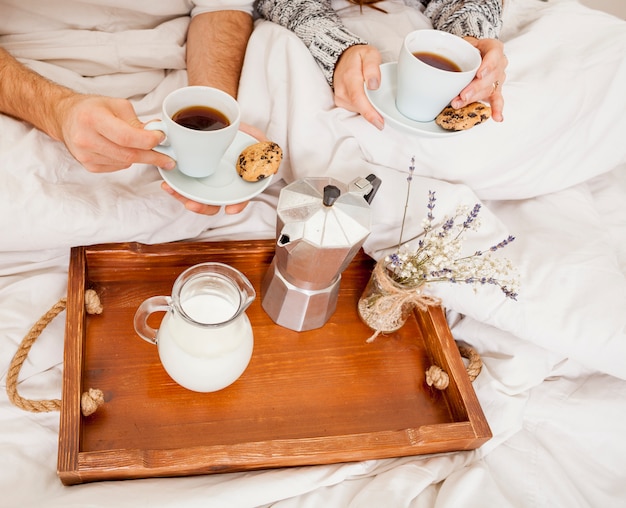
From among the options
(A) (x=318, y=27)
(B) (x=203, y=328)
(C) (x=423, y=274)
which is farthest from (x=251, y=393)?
(A) (x=318, y=27)

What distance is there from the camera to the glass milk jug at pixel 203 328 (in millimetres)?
646

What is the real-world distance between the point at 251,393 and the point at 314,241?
0.24 m

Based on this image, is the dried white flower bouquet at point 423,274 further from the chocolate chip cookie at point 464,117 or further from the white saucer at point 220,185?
the white saucer at point 220,185

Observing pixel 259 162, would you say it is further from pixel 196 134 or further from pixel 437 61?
pixel 437 61

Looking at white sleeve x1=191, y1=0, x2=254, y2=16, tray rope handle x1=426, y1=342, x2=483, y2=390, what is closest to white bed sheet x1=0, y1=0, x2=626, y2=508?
tray rope handle x1=426, y1=342, x2=483, y2=390

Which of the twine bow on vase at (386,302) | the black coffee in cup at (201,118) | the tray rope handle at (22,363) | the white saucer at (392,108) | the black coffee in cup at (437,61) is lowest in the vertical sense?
the tray rope handle at (22,363)

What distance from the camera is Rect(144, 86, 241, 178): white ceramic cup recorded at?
65 cm

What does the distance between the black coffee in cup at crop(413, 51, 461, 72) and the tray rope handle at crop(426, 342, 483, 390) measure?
1.44 feet

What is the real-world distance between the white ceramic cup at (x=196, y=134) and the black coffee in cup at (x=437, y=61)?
0.30m

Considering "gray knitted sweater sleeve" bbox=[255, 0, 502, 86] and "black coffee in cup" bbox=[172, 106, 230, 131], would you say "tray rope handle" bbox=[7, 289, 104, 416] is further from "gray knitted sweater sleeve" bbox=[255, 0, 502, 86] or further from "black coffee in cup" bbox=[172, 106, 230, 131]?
"gray knitted sweater sleeve" bbox=[255, 0, 502, 86]

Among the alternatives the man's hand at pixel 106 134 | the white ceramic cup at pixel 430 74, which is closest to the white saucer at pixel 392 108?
the white ceramic cup at pixel 430 74

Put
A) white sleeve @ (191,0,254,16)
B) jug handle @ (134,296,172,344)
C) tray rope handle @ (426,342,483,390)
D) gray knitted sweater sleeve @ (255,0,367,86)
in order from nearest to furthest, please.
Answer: jug handle @ (134,296,172,344) → tray rope handle @ (426,342,483,390) → gray knitted sweater sleeve @ (255,0,367,86) → white sleeve @ (191,0,254,16)

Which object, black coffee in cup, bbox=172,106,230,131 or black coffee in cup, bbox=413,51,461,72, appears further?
black coffee in cup, bbox=413,51,461,72

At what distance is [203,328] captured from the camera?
2.03ft
